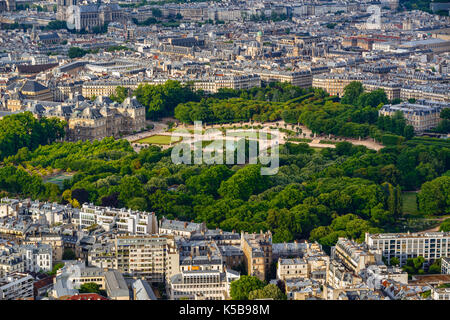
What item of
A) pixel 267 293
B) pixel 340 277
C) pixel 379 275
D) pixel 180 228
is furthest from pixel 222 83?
pixel 267 293

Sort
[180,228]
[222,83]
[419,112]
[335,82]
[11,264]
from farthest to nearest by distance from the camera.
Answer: [335,82]
[222,83]
[419,112]
[180,228]
[11,264]

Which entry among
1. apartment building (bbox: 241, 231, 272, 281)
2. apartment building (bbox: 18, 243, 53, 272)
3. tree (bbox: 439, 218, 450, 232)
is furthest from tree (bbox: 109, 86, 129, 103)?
apartment building (bbox: 18, 243, 53, 272)

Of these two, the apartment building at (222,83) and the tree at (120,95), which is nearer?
the tree at (120,95)

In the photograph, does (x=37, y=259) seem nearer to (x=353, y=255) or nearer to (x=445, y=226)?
(x=353, y=255)

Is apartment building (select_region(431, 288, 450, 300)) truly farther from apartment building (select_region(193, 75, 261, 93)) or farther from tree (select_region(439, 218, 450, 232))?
apartment building (select_region(193, 75, 261, 93))

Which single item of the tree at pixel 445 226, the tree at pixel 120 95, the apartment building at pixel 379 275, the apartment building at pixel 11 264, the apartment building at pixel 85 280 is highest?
the apartment building at pixel 379 275

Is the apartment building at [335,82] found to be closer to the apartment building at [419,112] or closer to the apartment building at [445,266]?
the apartment building at [419,112]

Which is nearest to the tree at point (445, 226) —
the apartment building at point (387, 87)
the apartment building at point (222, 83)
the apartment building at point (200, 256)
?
the apartment building at point (200, 256)
